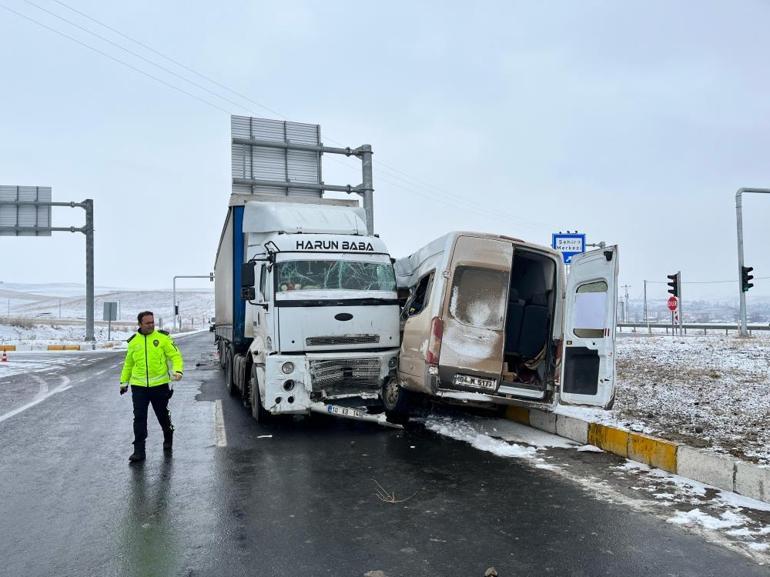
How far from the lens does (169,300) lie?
162 meters

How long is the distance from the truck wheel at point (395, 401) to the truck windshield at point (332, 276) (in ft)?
4.68

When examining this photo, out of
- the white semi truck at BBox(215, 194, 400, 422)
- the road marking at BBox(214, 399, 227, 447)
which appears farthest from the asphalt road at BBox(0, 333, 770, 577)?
the white semi truck at BBox(215, 194, 400, 422)

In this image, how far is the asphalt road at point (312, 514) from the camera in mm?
3826

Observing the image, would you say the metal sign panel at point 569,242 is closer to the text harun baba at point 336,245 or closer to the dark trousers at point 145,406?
the text harun baba at point 336,245

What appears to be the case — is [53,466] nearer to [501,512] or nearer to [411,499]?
[411,499]

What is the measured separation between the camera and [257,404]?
8688 millimetres

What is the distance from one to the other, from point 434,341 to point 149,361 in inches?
137

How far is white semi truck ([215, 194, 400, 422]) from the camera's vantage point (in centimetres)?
794

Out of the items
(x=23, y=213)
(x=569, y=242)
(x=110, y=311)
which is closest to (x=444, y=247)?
(x=569, y=242)

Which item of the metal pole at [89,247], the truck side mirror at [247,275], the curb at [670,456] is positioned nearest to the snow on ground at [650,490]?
the curb at [670,456]

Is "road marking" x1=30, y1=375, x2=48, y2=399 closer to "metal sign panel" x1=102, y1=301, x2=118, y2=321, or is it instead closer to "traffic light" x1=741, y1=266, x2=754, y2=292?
"metal sign panel" x1=102, y1=301, x2=118, y2=321

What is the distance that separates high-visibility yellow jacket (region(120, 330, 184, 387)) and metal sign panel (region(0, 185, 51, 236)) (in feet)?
76.1

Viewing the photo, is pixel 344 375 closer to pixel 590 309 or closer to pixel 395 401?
pixel 395 401

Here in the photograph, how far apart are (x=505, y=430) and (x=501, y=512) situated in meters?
3.63
